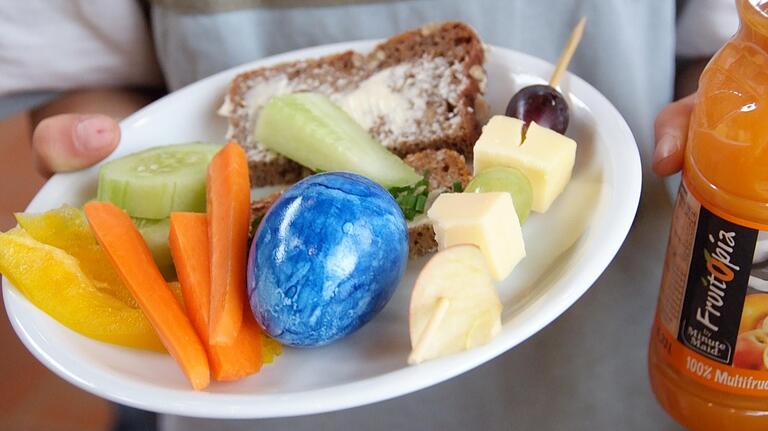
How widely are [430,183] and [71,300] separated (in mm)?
389

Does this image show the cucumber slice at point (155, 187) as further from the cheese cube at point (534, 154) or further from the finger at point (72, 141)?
the cheese cube at point (534, 154)

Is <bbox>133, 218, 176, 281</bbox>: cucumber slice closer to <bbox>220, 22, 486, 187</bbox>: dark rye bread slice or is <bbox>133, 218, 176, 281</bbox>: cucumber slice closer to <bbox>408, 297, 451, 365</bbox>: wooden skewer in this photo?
<bbox>220, 22, 486, 187</bbox>: dark rye bread slice

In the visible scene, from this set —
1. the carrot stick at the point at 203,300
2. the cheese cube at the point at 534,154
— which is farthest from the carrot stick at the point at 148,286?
the cheese cube at the point at 534,154

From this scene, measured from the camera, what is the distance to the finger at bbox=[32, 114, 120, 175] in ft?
3.06

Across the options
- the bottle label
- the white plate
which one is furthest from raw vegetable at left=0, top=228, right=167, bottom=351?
the bottle label

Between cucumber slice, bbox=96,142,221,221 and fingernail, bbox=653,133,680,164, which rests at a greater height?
fingernail, bbox=653,133,680,164

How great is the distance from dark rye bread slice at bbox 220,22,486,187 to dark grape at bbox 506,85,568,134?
0.29 ft

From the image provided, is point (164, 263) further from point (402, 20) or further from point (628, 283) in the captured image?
point (628, 283)

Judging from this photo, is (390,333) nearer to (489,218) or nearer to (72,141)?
(489,218)

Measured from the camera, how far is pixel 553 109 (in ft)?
2.81

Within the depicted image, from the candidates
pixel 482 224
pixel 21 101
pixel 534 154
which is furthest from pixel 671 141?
pixel 21 101

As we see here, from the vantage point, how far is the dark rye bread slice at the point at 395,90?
3.14 feet

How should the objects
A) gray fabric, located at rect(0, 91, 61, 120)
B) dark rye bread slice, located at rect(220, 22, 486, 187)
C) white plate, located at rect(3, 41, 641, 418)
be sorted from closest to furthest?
white plate, located at rect(3, 41, 641, 418)
dark rye bread slice, located at rect(220, 22, 486, 187)
gray fabric, located at rect(0, 91, 61, 120)

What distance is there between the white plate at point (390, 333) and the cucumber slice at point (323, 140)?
0.13m
